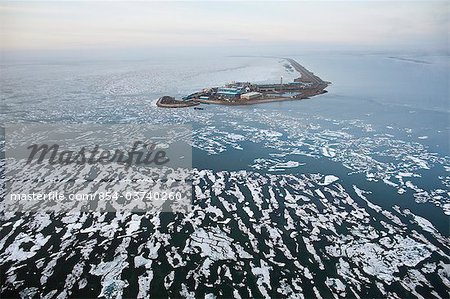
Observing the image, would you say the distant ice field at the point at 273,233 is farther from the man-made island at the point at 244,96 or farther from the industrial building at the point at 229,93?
the industrial building at the point at 229,93

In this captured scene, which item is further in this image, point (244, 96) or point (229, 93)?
point (229, 93)

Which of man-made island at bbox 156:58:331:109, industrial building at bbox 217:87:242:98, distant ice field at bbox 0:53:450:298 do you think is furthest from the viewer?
industrial building at bbox 217:87:242:98

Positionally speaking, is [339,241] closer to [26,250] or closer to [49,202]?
[26,250]

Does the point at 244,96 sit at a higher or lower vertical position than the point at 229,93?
lower

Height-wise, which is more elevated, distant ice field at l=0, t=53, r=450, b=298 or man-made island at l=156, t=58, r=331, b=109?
man-made island at l=156, t=58, r=331, b=109

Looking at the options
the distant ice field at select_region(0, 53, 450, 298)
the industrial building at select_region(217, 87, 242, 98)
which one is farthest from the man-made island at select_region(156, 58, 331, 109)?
the distant ice field at select_region(0, 53, 450, 298)

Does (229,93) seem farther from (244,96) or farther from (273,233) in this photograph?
(273,233)

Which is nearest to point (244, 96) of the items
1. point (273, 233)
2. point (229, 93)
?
point (229, 93)

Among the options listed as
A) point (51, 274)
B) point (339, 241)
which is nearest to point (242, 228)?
point (339, 241)

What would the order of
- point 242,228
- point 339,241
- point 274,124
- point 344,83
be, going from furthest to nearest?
1. point 344,83
2. point 274,124
3. point 242,228
4. point 339,241

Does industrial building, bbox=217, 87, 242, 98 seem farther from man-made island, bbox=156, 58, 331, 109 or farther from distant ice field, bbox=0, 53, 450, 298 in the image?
distant ice field, bbox=0, 53, 450, 298

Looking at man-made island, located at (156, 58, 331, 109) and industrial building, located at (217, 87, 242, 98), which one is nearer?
man-made island, located at (156, 58, 331, 109)
